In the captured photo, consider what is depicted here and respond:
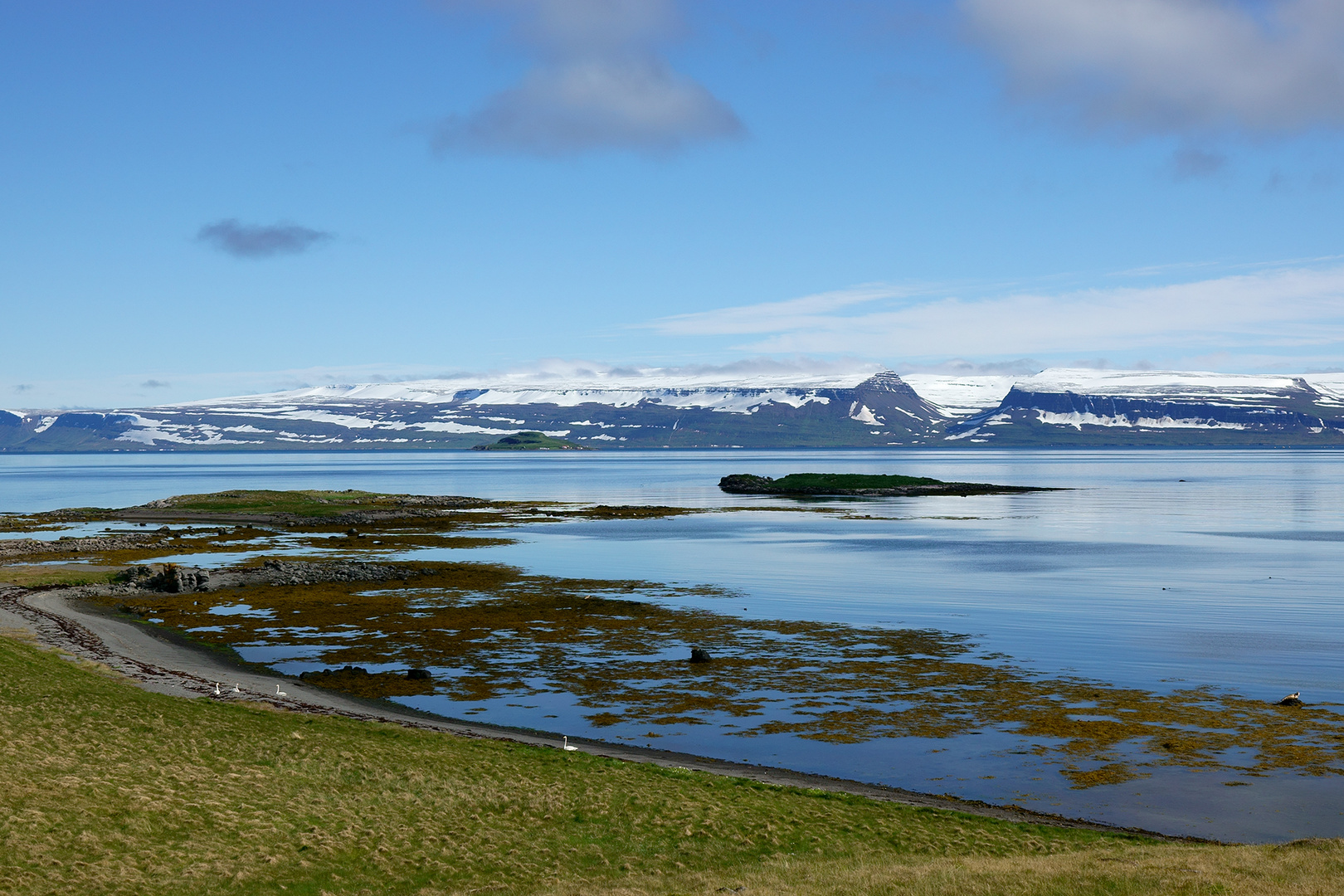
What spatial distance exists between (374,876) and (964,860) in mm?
11280

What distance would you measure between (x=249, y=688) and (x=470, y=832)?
17968 millimetres

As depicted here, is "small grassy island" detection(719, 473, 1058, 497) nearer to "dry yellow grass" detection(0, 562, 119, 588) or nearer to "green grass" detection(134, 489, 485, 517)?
"green grass" detection(134, 489, 485, 517)

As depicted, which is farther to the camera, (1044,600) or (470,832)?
(1044,600)

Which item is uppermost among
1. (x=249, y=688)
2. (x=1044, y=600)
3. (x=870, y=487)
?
(x=249, y=688)

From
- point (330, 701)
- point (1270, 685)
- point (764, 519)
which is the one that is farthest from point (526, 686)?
point (764, 519)

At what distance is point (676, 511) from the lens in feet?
459

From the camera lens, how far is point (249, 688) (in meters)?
37.0

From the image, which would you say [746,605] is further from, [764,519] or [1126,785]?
[764,519]

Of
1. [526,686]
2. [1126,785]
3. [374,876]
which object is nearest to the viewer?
[374,876]

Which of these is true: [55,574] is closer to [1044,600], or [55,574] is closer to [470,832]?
[470,832]

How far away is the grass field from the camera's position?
18828 mm

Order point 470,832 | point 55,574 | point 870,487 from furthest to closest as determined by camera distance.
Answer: point 870,487 → point 55,574 → point 470,832

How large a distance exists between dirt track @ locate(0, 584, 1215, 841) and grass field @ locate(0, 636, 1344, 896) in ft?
4.71

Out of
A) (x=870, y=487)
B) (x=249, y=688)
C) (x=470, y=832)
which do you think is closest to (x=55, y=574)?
(x=249, y=688)
